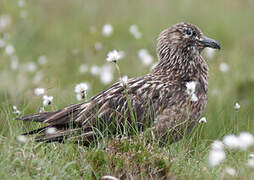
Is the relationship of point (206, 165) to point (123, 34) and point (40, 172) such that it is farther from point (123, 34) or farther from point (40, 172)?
point (123, 34)

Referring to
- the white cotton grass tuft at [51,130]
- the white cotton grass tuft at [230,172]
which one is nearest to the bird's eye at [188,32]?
the white cotton grass tuft at [51,130]

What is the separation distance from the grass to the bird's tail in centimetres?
9

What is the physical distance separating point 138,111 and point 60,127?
656mm

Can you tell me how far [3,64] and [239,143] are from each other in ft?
19.4

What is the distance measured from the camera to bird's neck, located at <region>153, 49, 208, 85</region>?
5.27 metres

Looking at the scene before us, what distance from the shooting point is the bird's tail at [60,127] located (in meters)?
4.54

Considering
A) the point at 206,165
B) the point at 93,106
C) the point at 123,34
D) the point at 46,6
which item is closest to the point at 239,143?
the point at 206,165

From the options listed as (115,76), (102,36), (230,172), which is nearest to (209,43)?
(230,172)

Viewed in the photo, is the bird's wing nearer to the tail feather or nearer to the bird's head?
the tail feather

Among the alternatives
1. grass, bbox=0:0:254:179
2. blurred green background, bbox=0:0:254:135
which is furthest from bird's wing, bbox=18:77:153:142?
blurred green background, bbox=0:0:254:135

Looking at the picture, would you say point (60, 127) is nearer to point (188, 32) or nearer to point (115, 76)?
point (188, 32)

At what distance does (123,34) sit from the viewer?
1091 centimetres

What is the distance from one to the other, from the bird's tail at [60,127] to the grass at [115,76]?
0.09 m

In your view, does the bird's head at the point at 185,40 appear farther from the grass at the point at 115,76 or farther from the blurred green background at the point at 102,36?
the blurred green background at the point at 102,36
